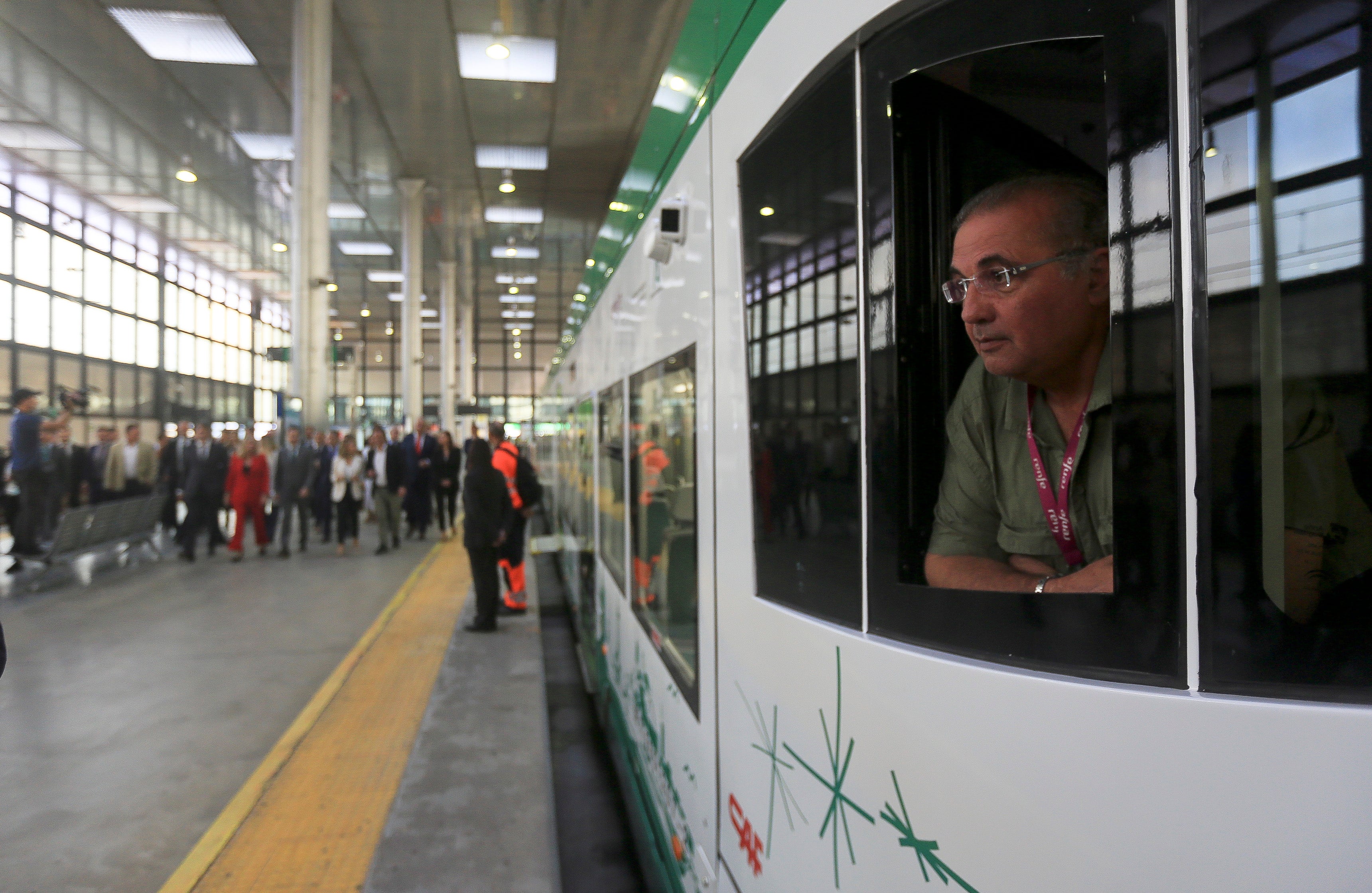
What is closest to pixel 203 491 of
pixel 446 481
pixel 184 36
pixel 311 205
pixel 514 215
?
pixel 446 481

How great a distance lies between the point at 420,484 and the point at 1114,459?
44.3 ft

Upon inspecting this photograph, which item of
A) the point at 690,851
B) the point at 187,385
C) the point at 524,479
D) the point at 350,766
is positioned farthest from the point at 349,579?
the point at 187,385

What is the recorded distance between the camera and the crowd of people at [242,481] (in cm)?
928

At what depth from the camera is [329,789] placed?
3777 millimetres

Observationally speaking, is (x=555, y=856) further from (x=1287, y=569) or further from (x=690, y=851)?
(x=1287, y=569)

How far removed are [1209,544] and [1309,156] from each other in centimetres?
39

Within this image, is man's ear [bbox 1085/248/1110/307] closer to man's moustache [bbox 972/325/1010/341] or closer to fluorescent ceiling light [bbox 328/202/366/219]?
man's moustache [bbox 972/325/1010/341]

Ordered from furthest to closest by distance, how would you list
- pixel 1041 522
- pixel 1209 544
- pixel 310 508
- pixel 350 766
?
pixel 310 508
pixel 350 766
pixel 1041 522
pixel 1209 544

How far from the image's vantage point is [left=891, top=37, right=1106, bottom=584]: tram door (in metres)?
1.27

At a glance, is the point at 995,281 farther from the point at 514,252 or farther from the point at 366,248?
the point at 366,248

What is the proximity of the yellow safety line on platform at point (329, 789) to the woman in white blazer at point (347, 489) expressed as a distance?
5.49 meters

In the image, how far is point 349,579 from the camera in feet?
31.4

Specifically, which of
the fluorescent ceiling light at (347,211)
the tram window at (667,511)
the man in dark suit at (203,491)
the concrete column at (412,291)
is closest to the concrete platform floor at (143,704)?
the man in dark suit at (203,491)

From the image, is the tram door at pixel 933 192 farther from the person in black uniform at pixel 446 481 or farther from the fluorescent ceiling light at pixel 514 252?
the fluorescent ceiling light at pixel 514 252
